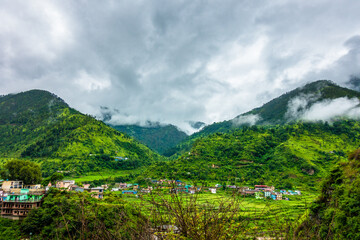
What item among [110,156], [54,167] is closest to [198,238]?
[54,167]

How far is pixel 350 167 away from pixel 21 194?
117ft

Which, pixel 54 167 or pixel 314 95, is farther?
pixel 314 95

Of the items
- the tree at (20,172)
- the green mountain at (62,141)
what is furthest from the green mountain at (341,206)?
the green mountain at (62,141)

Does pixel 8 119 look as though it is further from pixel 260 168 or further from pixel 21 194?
pixel 260 168

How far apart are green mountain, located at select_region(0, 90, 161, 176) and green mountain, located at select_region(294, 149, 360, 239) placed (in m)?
67.6

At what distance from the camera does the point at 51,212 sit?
22906mm

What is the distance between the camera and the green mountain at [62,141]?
7531 cm

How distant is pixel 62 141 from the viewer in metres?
85.5

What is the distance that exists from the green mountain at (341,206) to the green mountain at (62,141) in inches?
2660

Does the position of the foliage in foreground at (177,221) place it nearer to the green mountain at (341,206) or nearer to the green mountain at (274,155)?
the green mountain at (341,206)

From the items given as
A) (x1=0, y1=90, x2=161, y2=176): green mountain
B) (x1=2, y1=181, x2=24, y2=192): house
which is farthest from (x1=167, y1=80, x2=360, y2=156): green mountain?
(x1=2, y1=181, x2=24, y2=192): house

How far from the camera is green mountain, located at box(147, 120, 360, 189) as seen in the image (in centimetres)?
6147

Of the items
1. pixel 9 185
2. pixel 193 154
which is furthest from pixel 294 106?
pixel 9 185

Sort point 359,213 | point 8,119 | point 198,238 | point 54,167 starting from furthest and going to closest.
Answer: point 8,119 < point 54,167 < point 359,213 < point 198,238
